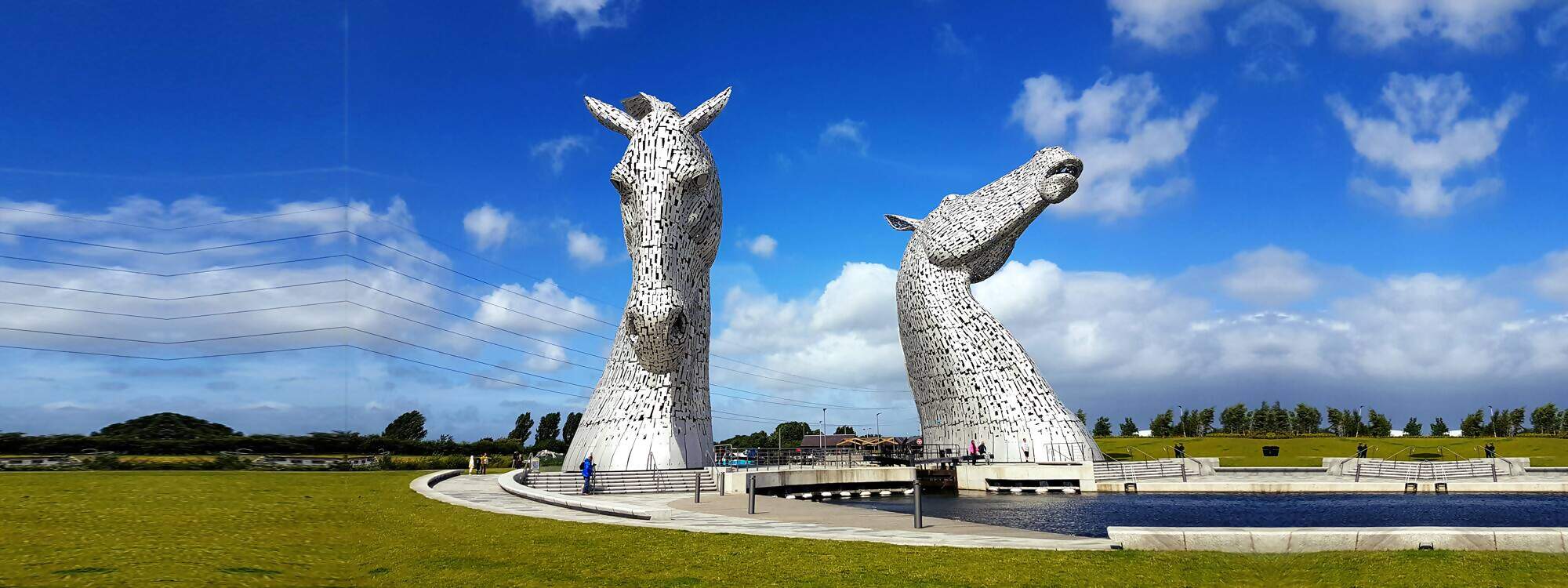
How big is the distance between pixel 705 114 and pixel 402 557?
16677 mm

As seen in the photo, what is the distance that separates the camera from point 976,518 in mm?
16703

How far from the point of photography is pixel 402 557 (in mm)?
8391

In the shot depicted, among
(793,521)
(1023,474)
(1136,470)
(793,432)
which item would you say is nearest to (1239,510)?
(1023,474)

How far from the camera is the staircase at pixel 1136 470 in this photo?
2431cm

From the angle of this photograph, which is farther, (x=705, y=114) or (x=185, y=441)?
(x=705, y=114)

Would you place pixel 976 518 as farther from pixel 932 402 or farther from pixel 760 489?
pixel 932 402

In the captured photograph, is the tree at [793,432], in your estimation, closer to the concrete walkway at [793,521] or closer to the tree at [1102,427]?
the tree at [1102,427]

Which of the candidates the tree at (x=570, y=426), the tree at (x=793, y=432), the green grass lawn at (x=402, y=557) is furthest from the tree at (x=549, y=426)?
the green grass lawn at (x=402, y=557)

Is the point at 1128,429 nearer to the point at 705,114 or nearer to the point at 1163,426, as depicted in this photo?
the point at 1163,426

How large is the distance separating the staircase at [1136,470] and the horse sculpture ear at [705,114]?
543 inches

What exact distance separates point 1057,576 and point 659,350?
15.6 metres

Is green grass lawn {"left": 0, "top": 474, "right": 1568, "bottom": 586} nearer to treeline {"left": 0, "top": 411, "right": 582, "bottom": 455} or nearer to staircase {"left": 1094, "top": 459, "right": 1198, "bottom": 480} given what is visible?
treeline {"left": 0, "top": 411, "right": 582, "bottom": 455}

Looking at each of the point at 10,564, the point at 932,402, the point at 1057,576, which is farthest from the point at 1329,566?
the point at 932,402

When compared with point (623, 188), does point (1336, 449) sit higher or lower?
lower
